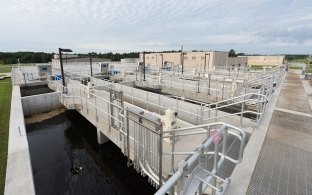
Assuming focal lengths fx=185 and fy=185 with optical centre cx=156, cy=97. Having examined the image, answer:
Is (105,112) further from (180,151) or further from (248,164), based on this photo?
(248,164)

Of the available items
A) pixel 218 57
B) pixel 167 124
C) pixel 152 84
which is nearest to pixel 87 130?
pixel 167 124

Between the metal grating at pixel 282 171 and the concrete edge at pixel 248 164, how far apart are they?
8cm

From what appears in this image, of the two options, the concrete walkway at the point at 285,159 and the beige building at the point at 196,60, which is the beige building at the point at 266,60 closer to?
the beige building at the point at 196,60

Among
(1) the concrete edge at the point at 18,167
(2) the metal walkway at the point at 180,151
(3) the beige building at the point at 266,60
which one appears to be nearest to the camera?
(2) the metal walkway at the point at 180,151

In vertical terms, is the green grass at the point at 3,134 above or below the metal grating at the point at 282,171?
below

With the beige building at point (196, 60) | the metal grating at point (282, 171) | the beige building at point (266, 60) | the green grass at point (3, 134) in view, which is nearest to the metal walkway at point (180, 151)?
the metal grating at point (282, 171)

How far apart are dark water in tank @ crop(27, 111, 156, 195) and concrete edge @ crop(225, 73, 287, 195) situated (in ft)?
11.6

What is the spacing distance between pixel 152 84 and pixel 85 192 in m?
12.9

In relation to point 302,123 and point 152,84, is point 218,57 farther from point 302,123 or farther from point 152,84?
point 302,123

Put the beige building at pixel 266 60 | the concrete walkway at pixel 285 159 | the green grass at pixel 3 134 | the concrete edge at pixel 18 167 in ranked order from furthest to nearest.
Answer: the beige building at pixel 266 60, the green grass at pixel 3 134, the concrete edge at pixel 18 167, the concrete walkway at pixel 285 159

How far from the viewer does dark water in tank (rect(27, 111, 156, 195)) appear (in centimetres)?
640

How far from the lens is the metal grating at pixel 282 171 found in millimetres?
3166

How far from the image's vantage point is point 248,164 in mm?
3781

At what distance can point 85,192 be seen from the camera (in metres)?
6.24
